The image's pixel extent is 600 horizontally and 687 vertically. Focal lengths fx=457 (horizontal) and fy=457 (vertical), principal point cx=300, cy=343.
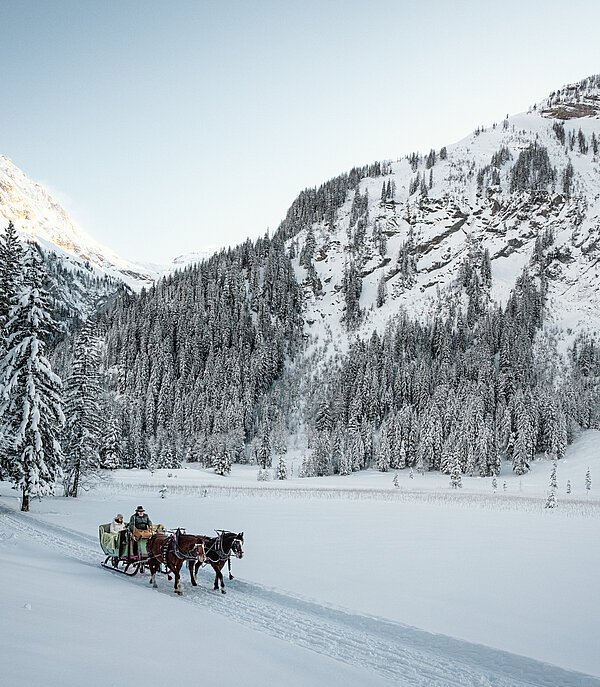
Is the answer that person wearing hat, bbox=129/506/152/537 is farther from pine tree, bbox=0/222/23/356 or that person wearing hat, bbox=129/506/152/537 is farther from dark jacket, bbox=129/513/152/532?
pine tree, bbox=0/222/23/356

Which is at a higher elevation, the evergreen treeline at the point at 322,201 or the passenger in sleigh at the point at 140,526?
Answer: the evergreen treeline at the point at 322,201

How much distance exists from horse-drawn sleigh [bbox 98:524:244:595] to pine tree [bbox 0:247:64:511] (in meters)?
13.9

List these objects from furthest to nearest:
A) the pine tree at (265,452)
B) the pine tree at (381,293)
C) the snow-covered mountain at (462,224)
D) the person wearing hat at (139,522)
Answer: the pine tree at (381,293) → the snow-covered mountain at (462,224) → the pine tree at (265,452) → the person wearing hat at (139,522)

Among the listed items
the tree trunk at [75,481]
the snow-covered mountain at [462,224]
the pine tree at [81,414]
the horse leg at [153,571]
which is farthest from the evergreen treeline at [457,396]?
the horse leg at [153,571]

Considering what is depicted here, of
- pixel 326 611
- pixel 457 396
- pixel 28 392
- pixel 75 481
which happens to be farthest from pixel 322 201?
pixel 326 611

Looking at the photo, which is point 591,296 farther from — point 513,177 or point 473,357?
point 513,177

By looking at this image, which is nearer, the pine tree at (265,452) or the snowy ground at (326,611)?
the snowy ground at (326,611)

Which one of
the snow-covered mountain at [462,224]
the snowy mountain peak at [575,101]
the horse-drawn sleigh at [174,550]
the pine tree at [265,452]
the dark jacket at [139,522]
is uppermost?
the snowy mountain peak at [575,101]

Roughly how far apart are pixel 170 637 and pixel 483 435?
225ft

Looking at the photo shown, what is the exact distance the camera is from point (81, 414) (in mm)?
33875

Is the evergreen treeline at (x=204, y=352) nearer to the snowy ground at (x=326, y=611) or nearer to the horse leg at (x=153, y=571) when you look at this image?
the snowy ground at (x=326, y=611)

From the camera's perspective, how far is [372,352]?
10412 centimetres

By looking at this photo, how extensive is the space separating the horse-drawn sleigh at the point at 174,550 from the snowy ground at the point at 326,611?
53 centimetres

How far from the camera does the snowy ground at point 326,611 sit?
21.3 feet
